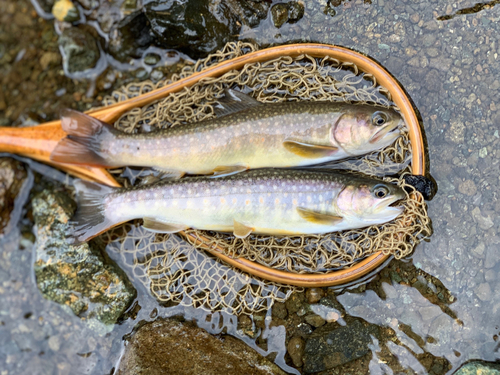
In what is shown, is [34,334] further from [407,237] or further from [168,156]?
[407,237]

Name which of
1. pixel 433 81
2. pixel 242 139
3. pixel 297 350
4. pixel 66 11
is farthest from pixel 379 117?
pixel 66 11

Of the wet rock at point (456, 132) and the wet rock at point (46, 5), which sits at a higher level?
the wet rock at point (46, 5)

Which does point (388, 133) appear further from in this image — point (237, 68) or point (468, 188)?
point (237, 68)

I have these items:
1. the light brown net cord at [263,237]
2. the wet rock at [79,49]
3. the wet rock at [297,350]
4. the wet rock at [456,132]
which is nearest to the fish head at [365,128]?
the light brown net cord at [263,237]

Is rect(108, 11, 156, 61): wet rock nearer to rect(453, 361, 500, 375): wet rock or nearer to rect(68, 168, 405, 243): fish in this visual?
rect(68, 168, 405, 243): fish

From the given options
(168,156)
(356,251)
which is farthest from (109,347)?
(356,251)

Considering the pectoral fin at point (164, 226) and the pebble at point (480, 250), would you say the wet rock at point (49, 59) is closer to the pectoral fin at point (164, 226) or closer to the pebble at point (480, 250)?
the pectoral fin at point (164, 226)
